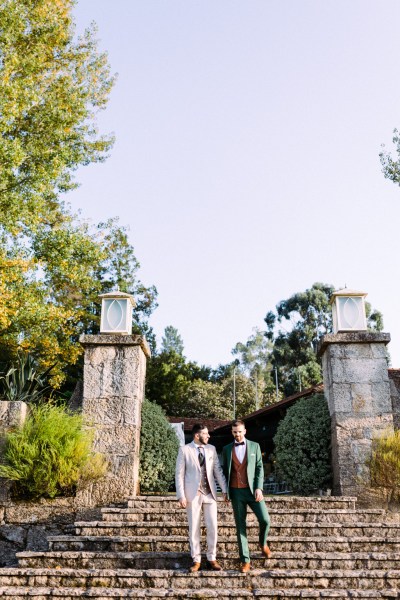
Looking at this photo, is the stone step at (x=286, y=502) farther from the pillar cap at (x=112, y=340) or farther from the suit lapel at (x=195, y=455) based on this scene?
the pillar cap at (x=112, y=340)

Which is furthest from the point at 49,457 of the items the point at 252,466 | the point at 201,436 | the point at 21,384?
the point at 252,466

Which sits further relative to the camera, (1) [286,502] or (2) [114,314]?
(2) [114,314]

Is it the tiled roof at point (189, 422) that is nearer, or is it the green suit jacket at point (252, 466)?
the green suit jacket at point (252, 466)

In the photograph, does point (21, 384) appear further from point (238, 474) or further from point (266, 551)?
point (266, 551)

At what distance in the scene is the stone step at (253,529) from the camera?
6.02m

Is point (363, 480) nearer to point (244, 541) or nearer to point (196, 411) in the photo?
point (244, 541)

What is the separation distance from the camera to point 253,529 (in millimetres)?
6043

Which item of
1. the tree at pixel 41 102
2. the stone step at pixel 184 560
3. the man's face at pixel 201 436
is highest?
the tree at pixel 41 102

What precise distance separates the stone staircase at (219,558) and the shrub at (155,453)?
4.55 feet

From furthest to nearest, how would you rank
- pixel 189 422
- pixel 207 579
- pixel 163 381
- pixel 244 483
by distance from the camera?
pixel 189 422, pixel 163 381, pixel 244 483, pixel 207 579

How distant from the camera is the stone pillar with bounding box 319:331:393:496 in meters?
7.54

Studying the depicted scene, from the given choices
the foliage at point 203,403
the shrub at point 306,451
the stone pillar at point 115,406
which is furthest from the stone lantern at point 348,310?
the foliage at point 203,403

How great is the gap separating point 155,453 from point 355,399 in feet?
9.21

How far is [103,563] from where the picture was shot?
5.37 metres
